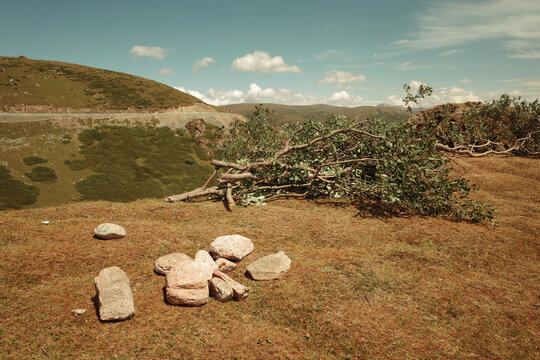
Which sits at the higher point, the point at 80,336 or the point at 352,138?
the point at 352,138

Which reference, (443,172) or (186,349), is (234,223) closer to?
(186,349)

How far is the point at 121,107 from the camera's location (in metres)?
82.8

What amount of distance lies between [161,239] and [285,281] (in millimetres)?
3563

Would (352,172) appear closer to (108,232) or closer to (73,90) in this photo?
(108,232)

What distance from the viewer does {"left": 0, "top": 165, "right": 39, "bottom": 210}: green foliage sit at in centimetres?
3612

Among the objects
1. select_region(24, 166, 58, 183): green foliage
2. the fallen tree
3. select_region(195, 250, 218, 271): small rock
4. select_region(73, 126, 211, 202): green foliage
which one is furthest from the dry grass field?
select_region(24, 166, 58, 183): green foliage

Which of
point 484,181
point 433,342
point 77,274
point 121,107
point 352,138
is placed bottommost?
point 433,342

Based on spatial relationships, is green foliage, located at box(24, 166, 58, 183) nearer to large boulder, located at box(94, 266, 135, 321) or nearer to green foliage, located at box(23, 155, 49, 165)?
green foliage, located at box(23, 155, 49, 165)

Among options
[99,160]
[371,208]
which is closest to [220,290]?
[371,208]

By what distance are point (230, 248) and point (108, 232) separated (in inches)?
126

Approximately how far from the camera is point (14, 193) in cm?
3806

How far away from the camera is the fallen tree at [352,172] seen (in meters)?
9.81

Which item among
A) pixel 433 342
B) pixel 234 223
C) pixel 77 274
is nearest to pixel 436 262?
pixel 433 342

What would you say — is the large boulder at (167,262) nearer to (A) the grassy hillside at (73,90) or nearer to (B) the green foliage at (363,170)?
(B) the green foliage at (363,170)
